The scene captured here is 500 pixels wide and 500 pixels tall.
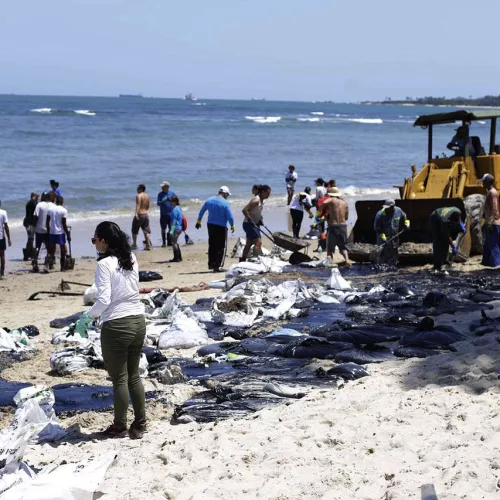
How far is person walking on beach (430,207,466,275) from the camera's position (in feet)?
44.5

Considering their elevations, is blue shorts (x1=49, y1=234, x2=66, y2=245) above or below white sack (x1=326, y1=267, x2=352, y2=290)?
above

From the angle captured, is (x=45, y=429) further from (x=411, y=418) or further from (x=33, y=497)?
(x=411, y=418)

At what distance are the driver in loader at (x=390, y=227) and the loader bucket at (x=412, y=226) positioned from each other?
0.26 meters

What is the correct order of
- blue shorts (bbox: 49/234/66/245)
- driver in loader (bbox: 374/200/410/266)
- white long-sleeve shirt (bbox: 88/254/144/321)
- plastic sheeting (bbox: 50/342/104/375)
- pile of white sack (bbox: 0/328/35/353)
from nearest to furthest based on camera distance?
1. white long-sleeve shirt (bbox: 88/254/144/321)
2. plastic sheeting (bbox: 50/342/104/375)
3. pile of white sack (bbox: 0/328/35/353)
4. driver in loader (bbox: 374/200/410/266)
5. blue shorts (bbox: 49/234/66/245)

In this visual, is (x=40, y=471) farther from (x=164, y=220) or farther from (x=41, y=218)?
(x=164, y=220)

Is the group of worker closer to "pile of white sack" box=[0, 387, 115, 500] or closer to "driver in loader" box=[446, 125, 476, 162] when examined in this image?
"driver in loader" box=[446, 125, 476, 162]

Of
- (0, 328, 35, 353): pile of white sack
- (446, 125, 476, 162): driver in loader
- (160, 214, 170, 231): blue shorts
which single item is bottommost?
(0, 328, 35, 353): pile of white sack

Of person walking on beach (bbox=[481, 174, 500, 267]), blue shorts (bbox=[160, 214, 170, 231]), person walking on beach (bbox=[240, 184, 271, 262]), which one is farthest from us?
blue shorts (bbox=[160, 214, 170, 231])

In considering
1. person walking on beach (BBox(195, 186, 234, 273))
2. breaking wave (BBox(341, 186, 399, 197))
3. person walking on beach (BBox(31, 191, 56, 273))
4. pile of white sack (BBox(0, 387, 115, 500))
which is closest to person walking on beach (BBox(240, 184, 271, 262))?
person walking on beach (BBox(195, 186, 234, 273))

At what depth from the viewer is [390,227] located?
1430 centimetres

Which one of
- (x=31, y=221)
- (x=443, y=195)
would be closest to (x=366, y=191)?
(x=443, y=195)

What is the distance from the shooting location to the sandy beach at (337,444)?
5238mm

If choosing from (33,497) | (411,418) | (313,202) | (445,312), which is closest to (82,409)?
(33,497)

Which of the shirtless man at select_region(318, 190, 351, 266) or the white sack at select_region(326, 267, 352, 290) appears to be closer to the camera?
the white sack at select_region(326, 267, 352, 290)
